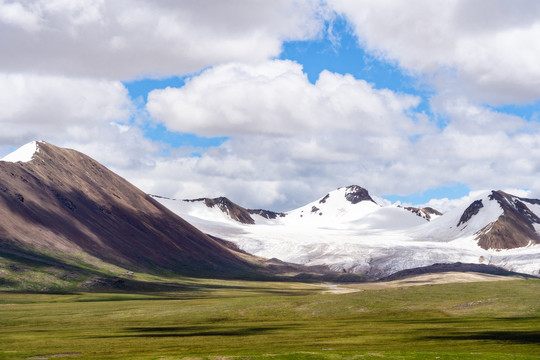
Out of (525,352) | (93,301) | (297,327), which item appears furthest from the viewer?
(93,301)

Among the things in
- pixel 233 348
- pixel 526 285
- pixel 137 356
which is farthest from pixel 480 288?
pixel 137 356

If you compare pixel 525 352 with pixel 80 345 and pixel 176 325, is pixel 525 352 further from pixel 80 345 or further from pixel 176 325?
pixel 176 325

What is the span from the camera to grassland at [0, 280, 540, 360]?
75.0 metres

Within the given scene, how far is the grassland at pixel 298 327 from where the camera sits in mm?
75000

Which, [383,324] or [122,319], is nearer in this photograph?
[383,324]

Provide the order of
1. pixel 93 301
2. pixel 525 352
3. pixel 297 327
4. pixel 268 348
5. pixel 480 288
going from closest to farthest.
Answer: pixel 525 352
pixel 268 348
pixel 297 327
pixel 480 288
pixel 93 301

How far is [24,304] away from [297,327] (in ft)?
303

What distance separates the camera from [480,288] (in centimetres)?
16062

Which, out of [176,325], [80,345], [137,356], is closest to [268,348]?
[137,356]

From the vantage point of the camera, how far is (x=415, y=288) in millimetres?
165750

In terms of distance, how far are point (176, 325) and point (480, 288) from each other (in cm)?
7477

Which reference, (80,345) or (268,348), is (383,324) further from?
(80,345)

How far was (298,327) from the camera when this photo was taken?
364ft

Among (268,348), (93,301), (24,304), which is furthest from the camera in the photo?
(93,301)
